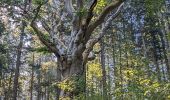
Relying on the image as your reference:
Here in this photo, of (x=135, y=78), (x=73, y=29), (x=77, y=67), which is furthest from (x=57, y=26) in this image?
(x=135, y=78)

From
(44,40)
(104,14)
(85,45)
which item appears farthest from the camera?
(44,40)

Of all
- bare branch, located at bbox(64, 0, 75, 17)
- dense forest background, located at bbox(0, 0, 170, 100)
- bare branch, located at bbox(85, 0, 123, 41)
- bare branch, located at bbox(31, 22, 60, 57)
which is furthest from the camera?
bare branch, located at bbox(64, 0, 75, 17)

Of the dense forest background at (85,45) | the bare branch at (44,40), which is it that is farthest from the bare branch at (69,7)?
the bare branch at (44,40)

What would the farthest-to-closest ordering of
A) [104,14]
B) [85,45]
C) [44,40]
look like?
[44,40], [85,45], [104,14]

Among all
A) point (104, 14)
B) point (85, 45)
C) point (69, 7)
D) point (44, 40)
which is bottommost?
point (85, 45)

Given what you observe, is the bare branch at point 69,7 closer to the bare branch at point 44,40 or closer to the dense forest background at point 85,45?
the dense forest background at point 85,45

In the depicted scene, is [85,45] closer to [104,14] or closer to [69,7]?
[104,14]

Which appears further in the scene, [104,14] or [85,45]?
[85,45]

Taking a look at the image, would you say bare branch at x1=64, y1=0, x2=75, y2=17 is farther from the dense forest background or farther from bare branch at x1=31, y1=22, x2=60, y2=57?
bare branch at x1=31, y1=22, x2=60, y2=57

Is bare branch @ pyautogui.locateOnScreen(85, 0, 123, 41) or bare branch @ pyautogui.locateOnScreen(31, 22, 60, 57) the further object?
bare branch @ pyautogui.locateOnScreen(31, 22, 60, 57)

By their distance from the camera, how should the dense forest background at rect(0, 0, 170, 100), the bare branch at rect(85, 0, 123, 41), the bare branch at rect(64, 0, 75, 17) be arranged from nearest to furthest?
1. the dense forest background at rect(0, 0, 170, 100)
2. the bare branch at rect(85, 0, 123, 41)
3. the bare branch at rect(64, 0, 75, 17)

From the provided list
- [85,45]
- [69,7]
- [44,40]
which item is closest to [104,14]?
[85,45]

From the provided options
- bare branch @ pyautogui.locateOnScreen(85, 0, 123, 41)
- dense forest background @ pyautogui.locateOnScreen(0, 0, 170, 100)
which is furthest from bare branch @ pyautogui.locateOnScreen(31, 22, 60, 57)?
bare branch @ pyautogui.locateOnScreen(85, 0, 123, 41)

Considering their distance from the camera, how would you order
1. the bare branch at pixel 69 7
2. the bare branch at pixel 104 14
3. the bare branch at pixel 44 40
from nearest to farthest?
the bare branch at pixel 104 14, the bare branch at pixel 44 40, the bare branch at pixel 69 7
